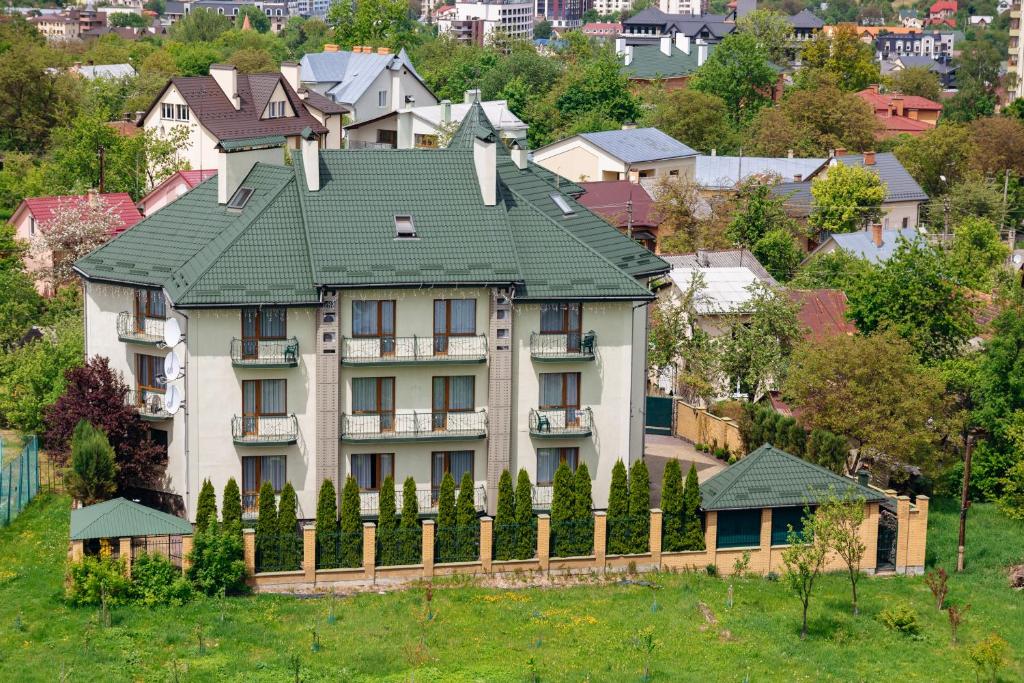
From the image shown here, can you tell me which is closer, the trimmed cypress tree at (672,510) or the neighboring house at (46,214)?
the trimmed cypress tree at (672,510)

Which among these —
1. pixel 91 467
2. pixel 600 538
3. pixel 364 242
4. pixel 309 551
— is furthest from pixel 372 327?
pixel 600 538

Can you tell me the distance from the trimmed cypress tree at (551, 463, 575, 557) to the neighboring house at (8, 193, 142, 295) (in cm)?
3287

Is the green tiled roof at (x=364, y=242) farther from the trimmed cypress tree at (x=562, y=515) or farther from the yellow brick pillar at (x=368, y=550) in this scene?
the yellow brick pillar at (x=368, y=550)

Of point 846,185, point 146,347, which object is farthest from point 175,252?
point 846,185

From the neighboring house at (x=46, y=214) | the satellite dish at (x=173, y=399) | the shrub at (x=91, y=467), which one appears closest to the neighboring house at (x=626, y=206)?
the neighboring house at (x=46, y=214)

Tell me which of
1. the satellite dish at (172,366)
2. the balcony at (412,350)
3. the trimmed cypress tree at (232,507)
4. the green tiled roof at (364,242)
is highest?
the green tiled roof at (364,242)

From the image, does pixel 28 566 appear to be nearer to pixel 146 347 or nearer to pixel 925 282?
pixel 146 347

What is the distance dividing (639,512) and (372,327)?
979cm

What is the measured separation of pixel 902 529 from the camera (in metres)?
51.9

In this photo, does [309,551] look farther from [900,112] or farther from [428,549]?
[900,112]

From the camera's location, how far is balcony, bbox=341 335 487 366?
50219mm

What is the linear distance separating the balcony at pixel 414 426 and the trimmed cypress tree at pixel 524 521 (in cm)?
245

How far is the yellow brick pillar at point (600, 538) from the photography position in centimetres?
5000

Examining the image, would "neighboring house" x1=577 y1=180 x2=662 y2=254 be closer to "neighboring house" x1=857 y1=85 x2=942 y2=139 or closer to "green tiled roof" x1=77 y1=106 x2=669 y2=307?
"green tiled roof" x1=77 y1=106 x2=669 y2=307
